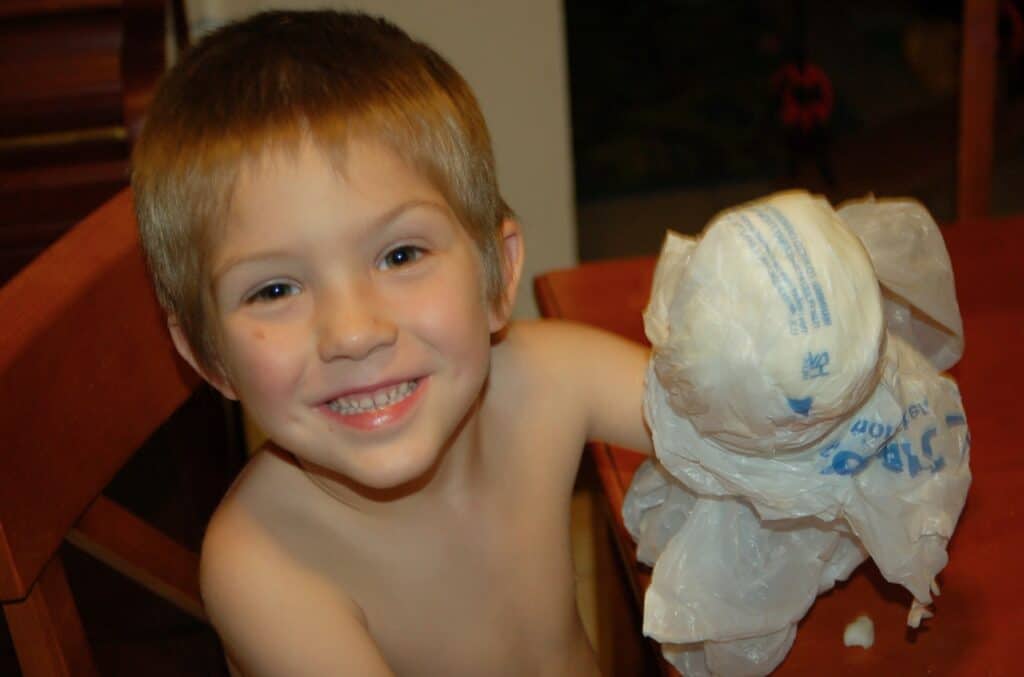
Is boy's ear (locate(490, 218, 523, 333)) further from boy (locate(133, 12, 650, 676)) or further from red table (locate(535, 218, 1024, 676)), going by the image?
red table (locate(535, 218, 1024, 676))

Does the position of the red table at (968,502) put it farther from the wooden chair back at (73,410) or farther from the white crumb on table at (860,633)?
the wooden chair back at (73,410)

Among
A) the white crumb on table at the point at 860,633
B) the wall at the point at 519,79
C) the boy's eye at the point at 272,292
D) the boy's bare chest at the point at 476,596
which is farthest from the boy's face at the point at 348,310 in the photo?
the wall at the point at 519,79

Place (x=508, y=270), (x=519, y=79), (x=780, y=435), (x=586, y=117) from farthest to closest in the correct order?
(x=586, y=117) < (x=519, y=79) < (x=508, y=270) < (x=780, y=435)

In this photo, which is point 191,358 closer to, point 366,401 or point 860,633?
point 366,401

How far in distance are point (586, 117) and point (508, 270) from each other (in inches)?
116

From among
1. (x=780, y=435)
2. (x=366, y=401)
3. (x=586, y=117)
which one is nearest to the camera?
(x=780, y=435)

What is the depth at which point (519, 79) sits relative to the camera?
225 cm

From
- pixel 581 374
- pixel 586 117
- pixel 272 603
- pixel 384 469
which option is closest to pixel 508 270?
pixel 581 374

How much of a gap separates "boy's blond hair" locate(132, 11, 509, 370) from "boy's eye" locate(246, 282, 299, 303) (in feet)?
0.15

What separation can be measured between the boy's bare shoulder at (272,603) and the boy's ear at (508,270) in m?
0.23

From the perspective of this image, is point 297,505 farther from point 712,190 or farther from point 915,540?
point 712,190

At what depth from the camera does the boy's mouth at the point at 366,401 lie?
89 cm

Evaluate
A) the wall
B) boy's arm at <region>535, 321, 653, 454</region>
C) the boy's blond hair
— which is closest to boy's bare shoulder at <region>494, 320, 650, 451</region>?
boy's arm at <region>535, 321, 653, 454</region>

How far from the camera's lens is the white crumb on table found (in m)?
0.82
